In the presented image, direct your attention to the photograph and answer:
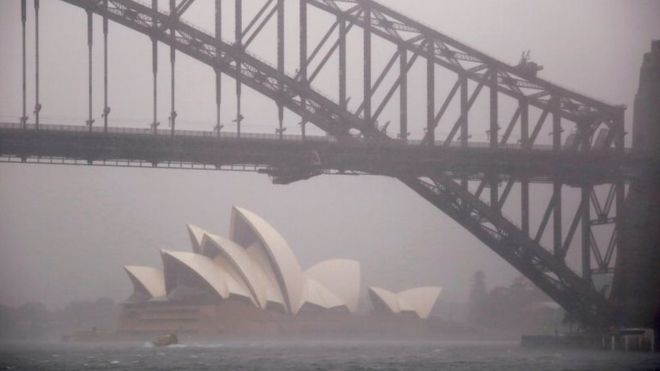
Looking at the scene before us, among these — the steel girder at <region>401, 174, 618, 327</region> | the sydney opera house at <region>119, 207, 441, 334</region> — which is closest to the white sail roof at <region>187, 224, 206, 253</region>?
the sydney opera house at <region>119, 207, 441, 334</region>

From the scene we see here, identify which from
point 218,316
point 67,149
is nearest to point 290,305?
point 218,316

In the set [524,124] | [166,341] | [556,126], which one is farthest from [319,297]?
[524,124]

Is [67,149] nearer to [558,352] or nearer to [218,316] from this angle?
[558,352]

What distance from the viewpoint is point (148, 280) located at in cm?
14738

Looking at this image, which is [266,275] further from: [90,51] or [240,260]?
[90,51]

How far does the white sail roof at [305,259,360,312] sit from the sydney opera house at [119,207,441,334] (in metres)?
7.99

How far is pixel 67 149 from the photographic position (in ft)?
223

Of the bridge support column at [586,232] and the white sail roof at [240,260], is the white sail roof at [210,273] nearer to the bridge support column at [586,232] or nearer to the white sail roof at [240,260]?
the white sail roof at [240,260]

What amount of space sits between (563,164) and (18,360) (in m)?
34.8

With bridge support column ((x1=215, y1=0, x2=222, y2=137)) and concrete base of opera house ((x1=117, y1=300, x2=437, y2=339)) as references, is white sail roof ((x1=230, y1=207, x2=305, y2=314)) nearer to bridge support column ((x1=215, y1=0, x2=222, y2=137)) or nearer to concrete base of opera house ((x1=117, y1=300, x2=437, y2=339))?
concrete base of opera house ((x1=117, y1=300, x2=437, y2=339))

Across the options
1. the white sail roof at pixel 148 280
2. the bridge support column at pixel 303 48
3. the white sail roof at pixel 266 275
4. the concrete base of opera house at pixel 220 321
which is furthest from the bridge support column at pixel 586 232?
the white sail roof at pixel 148 280

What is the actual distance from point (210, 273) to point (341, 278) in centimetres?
2988

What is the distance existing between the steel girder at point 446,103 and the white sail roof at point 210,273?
64.3 metres

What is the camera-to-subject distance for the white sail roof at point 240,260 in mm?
135250
